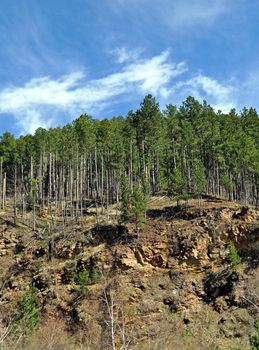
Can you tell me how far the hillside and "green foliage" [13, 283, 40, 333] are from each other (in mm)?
479

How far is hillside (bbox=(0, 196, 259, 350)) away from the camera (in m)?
38.8

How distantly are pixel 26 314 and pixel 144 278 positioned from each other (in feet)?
40.1

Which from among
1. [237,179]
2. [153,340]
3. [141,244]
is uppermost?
[237,179]

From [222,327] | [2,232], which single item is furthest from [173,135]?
[222,327]

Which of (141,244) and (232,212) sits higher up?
(232,212)

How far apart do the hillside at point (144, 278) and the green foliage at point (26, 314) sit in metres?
0.48

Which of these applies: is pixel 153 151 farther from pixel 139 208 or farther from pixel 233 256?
pixel 233 256

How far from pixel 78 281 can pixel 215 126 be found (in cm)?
3078

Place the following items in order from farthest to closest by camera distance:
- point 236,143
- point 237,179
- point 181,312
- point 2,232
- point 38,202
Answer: point 38,202 → point 237,179 → point 236,143 → point 2,232 → point 181,312

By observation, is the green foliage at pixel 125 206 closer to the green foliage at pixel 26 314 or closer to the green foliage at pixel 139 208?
the green foliage at pixel 139 208

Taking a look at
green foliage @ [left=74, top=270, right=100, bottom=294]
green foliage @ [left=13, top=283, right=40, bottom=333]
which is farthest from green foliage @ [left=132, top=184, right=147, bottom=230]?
green foliage @ [left=13, top=283, right=40, bottom=333]

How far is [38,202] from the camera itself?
6719cm

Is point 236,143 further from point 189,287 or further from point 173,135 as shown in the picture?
point 189,287

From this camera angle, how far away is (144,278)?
4434cm
